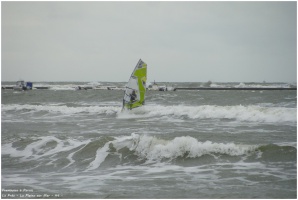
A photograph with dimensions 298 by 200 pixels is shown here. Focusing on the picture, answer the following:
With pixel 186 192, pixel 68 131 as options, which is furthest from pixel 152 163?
pixel 68 131

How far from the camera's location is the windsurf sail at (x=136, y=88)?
71.6 ft

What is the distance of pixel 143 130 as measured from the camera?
1631cm

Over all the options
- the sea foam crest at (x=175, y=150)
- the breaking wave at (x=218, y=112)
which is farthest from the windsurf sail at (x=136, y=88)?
the sea foam crest at (x=175, y=150)

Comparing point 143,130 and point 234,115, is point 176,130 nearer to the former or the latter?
point 143,130

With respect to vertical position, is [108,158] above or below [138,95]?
below

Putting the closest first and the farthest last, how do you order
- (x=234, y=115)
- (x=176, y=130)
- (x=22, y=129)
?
(x=176, y=130)
(x=22, y=129)
(x=234, y=115)

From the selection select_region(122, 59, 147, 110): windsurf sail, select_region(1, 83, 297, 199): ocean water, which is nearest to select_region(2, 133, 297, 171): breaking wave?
select_region(1, 83, 297, 199): ocean water

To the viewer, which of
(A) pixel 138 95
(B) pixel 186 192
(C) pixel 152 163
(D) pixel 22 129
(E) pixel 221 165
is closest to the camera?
Result: (B) pixel 186 192

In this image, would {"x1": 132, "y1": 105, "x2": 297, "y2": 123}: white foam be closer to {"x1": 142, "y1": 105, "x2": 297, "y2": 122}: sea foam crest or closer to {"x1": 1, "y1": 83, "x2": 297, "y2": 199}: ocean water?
{"x1": 142, "y1": 105, "x2": 297, "y2": 122}: sea foam crest

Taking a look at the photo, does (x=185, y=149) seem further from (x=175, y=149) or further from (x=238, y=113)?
(x=238, y=113)

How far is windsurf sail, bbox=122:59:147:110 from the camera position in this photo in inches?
859

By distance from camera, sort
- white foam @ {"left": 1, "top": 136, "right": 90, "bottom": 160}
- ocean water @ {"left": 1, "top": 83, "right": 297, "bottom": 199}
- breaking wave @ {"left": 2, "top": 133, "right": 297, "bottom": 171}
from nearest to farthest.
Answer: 1. ocean water @ {"left": 1, "top": 83, "right": 297, "bottom": 199}
2. breaking wave @ {"left": 2, "top": 133, "right": 297, "bottom": 171}
3. white foam @ {"left": 1, "top": 136, "right": 90, "bottom": 160}

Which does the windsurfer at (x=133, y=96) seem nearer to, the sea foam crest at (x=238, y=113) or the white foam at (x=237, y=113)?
the white foam at (x=237, y=113)

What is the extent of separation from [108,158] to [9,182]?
345 cm
